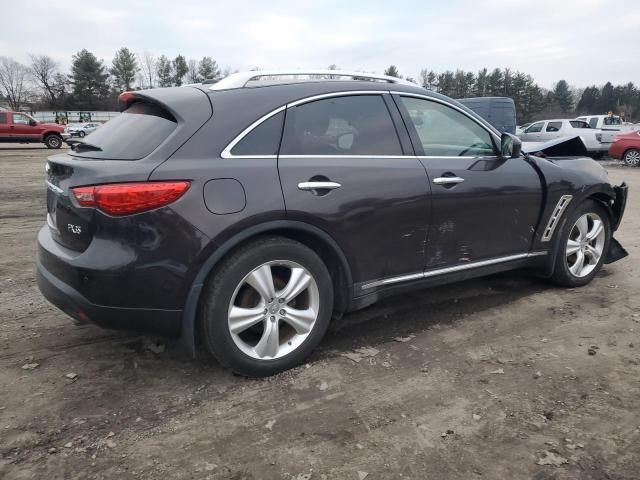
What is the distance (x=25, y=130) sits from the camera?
2323 centimetres

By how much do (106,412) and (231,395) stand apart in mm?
631

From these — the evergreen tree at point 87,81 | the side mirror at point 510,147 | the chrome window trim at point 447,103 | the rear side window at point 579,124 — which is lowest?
the side mirror at point 510,147

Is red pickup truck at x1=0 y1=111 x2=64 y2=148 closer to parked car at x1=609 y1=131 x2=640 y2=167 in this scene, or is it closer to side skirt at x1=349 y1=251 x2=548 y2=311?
parked car at x1=609 y1=131 x2=640 y2=167

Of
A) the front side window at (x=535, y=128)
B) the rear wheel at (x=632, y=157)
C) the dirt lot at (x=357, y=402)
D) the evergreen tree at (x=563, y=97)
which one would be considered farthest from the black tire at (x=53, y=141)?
the evergreen tree at (x=563, y=97)

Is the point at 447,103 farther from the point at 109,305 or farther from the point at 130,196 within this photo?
the point at 109,305

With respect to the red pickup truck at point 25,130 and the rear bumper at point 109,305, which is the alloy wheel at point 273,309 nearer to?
the rear bumper at point 109,305

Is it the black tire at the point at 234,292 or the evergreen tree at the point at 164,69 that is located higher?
the evergreen tree at the point at 164,69

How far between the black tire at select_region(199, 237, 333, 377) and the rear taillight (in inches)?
18.3

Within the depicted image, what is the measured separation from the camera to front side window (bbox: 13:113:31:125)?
23047mm

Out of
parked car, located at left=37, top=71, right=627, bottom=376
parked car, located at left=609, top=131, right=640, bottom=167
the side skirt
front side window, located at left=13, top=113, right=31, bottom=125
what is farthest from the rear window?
front side window, located at left=13, top=113, right=31, bottom=125

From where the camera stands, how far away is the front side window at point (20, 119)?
23.0m

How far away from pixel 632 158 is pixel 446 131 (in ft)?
56.1

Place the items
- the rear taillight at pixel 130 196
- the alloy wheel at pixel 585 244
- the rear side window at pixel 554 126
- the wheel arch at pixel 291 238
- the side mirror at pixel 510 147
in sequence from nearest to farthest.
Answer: the rear taillight at pixel 130 196 < the wheel arch at pixel 291 238 < the side mirror at pixel 510 147 < the alloy wheel at pixel 585 244 < the rear side window at pixel 554 126

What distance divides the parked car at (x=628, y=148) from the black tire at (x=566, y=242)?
15175 mm
